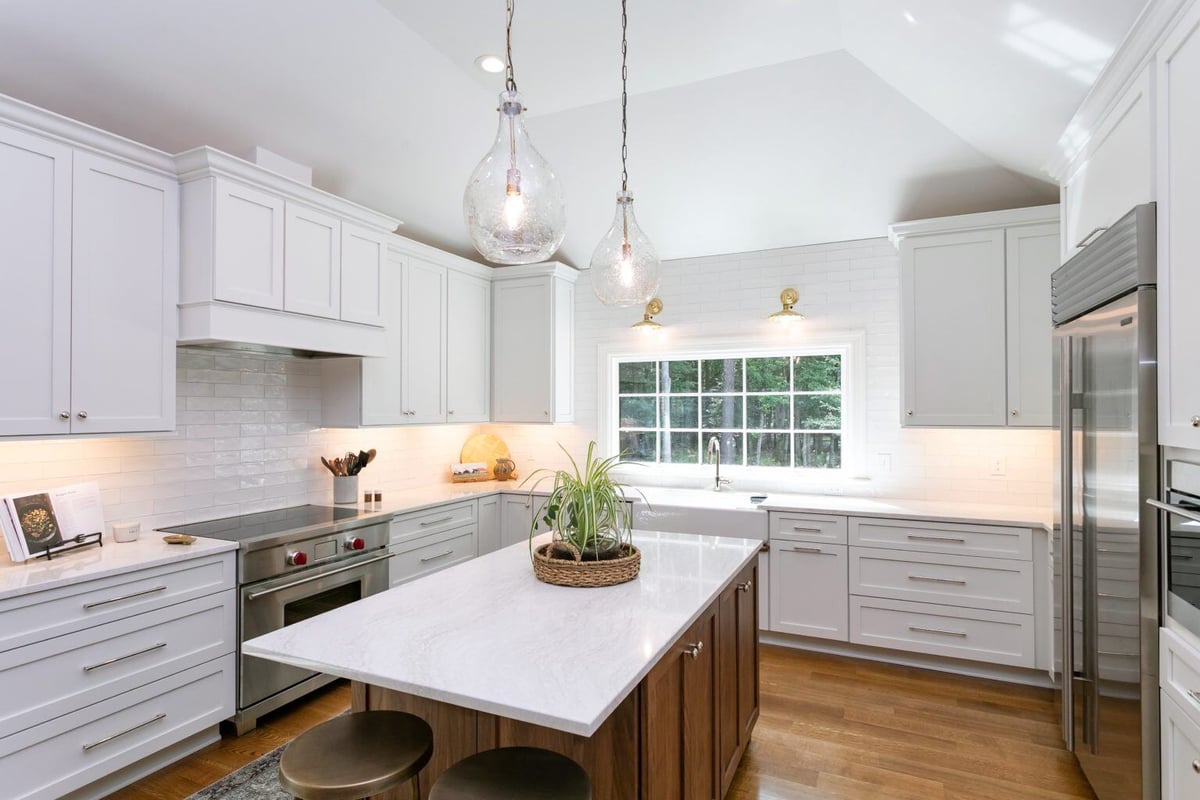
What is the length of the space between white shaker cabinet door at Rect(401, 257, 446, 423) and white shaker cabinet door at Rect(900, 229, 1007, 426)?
294 centimetres

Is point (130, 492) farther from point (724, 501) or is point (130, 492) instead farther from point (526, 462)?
point (724, 501)

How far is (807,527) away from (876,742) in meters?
1.20

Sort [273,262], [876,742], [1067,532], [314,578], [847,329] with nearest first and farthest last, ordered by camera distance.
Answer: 1. [1067,532]
2. [876,742]
3. [273,262]
4. [314,578]
5. [847,329]

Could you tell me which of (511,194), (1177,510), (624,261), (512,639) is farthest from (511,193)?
(1177,510)

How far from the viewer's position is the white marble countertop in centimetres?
218

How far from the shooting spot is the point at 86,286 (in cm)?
250

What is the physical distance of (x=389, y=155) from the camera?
365 cm

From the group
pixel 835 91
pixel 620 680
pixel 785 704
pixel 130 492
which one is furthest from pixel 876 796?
pixel 130 492

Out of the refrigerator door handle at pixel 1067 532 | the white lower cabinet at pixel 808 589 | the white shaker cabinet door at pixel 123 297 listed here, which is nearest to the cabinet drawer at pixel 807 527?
the white lower cabinet at pixel 808 589

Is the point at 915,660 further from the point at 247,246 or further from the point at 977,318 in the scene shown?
the point at 247,246

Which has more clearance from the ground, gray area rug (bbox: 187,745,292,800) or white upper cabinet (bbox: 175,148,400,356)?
white upper cabinet (bbox: 175,148,400,356)

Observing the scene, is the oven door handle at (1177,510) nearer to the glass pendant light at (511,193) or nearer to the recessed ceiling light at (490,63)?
the glass pendant light at (511,193)

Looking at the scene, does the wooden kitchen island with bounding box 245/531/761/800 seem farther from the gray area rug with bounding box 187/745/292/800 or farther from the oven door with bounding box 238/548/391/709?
the oven door with bounding box 238/548/391/709

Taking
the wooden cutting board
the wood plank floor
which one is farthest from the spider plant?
the wooden cutting board
